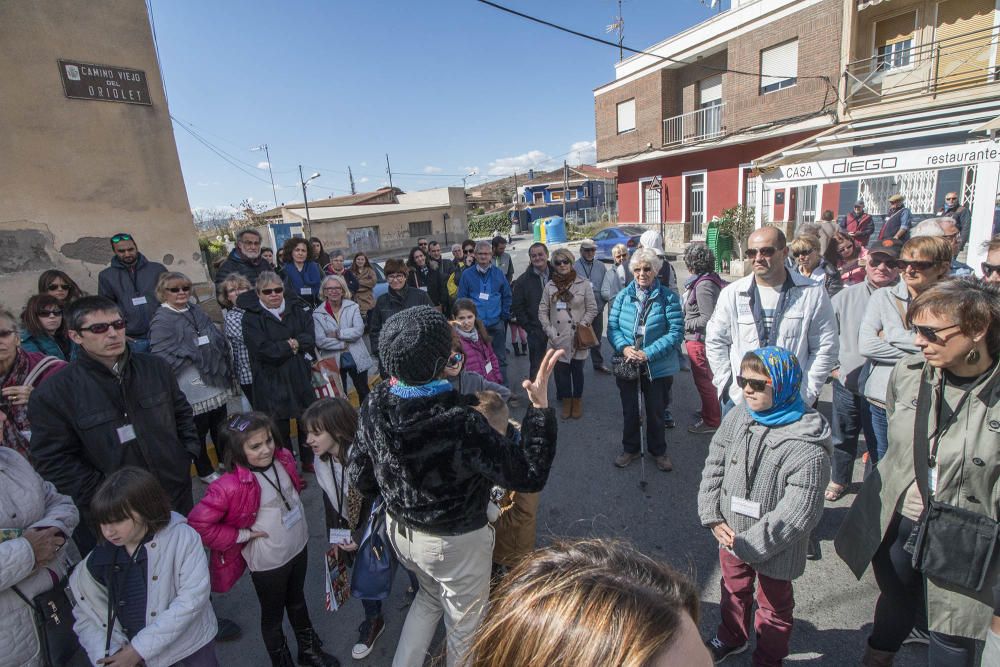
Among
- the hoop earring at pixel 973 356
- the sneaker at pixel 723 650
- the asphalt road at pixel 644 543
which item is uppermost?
the hoop earring at pixel 973 356

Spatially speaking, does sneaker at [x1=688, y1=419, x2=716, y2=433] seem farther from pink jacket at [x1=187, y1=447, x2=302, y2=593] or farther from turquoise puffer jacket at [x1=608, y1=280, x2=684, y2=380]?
pink jacket at [x1=187, y1=447, x2=302, y2=593]

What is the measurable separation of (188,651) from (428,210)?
122ft

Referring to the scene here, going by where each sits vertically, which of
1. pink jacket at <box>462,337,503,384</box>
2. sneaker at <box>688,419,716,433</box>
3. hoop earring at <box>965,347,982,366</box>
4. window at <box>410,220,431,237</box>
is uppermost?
window at <box>410,220,431,237</box>

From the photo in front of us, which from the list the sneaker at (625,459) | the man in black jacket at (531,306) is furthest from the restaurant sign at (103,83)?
the sneaker at (625,459)

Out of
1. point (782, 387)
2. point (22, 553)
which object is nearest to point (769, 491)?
point (782, 387)

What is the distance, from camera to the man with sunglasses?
4.48m

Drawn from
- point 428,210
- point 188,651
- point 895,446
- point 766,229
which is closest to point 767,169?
point 766,229

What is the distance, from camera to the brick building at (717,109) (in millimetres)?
15664

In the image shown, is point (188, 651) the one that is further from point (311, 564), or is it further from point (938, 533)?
point (938, 533)

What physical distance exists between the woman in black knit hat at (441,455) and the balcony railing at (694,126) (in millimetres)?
20833

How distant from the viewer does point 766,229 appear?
3.14 m

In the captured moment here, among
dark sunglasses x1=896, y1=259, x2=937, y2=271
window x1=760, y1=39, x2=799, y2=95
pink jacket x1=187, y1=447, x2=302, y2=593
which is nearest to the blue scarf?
pink jacket x1=187, y1=447, x2=302, y2=593

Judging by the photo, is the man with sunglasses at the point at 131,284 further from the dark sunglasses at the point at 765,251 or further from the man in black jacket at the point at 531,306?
the dark sunglasses at the point at 765,251

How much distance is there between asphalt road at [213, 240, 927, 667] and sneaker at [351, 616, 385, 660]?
0.12 ft
